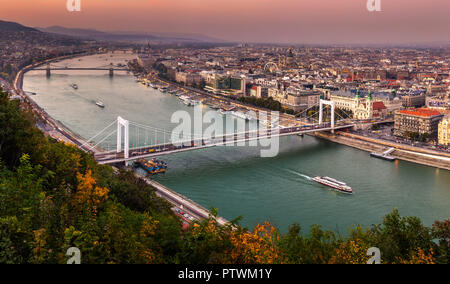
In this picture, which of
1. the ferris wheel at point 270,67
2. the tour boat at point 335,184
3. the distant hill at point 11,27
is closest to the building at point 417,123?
the tour boat at point 335,184

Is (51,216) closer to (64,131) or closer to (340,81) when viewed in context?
(64,131)

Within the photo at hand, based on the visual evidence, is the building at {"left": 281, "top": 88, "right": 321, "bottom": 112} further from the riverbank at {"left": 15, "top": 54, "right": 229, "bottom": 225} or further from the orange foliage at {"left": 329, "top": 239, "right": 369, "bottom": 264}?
the orange foliage at {"left": 329, "top": 239, "right": 369, "bottom": 264}

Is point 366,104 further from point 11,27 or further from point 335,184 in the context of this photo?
point 11,27

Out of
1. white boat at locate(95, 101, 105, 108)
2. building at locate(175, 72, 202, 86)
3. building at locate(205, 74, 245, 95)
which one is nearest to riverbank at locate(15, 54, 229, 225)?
white boat at locate(95, 101, 105, 108)

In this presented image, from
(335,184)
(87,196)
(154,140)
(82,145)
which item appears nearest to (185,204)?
(335,184)

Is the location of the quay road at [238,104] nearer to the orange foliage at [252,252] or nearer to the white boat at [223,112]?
the white boat at [223,112]

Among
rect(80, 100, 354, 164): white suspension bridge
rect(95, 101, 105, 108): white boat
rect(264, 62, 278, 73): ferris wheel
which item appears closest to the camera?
rect(80, 100, 354, 164): white suspension bridge
